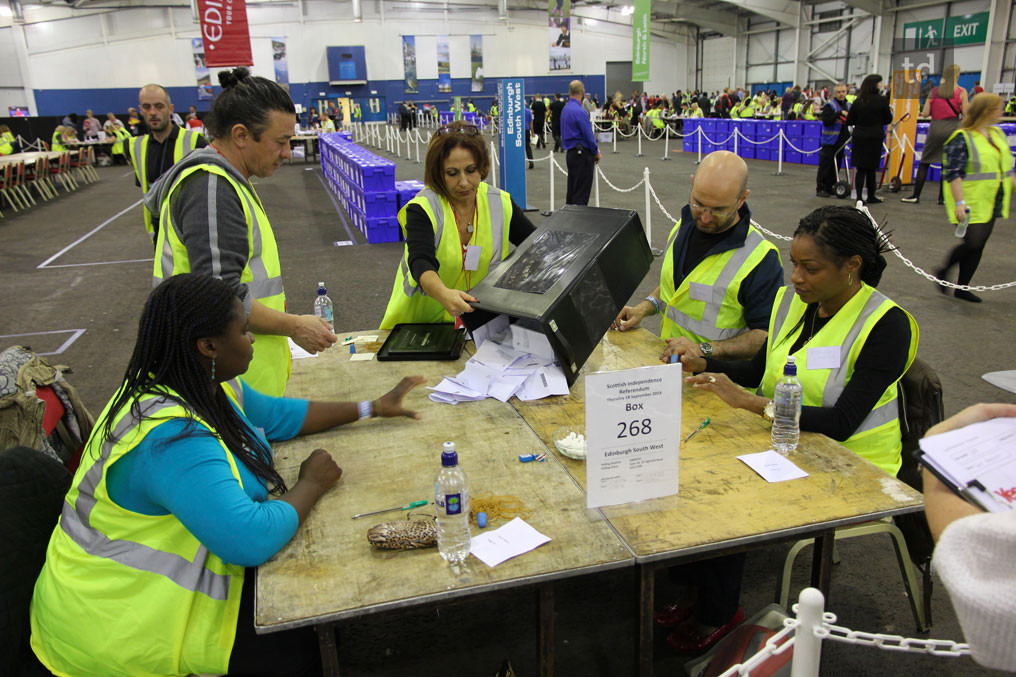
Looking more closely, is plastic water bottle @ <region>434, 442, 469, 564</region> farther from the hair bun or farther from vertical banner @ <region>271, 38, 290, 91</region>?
vertical banner @ <region>271, 38, 290, 91</region>

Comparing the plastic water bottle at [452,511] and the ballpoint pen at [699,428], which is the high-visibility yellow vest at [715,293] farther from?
the plastic water bottle at [452,511]

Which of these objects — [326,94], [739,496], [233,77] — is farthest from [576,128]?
[326,94]

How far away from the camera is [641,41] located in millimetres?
15562

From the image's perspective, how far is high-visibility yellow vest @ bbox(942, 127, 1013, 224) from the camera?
543 centimetres

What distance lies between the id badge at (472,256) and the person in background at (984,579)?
8.00ft

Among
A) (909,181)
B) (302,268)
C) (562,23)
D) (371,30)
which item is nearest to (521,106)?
(302,268)

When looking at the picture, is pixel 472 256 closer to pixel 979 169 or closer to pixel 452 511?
pixel 452 511

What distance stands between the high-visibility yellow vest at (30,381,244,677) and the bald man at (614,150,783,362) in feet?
5.82

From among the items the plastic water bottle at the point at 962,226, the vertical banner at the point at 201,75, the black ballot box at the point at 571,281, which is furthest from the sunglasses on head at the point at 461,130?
the vertical banner at the point at 201,75

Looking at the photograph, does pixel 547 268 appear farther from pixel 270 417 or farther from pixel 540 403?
pixel 270 417

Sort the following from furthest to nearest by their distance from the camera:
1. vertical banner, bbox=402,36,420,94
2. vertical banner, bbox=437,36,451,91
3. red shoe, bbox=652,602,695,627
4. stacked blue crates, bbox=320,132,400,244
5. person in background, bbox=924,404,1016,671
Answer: vertical banner, bbox=437,36,451,91, vertical banner, bbox=402,36,420,94, stacked blue crates, bbox=320,132,400,244, red shoe, bbox=652,602,695,627, person in background, bbox=924,404,1016,671

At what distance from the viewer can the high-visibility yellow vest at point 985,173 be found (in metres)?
5.43

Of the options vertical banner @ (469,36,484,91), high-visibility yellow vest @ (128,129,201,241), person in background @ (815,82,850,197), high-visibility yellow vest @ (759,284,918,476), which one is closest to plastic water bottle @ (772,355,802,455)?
high-visibility yellow vest @ (759,284,918,476)

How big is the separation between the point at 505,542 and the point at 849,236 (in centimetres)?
143
